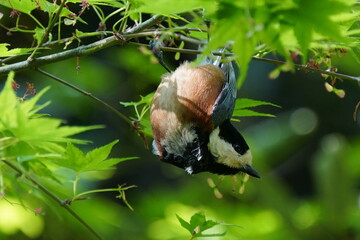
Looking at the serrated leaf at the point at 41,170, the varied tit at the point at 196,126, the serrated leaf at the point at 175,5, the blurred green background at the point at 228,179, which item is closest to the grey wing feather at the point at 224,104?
the varied tit at the point at 196,126

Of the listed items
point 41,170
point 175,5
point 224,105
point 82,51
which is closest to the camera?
point 175,5

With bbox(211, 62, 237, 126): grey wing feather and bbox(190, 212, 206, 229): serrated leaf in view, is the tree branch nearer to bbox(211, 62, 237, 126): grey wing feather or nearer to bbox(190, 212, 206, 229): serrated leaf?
bbox(190, 212, 206, 229): serrated leaf

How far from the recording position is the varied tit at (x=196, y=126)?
1817 millimetres

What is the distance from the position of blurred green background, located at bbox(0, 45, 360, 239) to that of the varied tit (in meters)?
0.42

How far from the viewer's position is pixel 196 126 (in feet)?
6.01

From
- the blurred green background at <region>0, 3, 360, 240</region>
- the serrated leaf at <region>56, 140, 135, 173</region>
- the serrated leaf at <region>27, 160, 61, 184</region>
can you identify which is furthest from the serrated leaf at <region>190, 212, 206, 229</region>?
the blurred green background at <region>0, 3, 360, 240</region>

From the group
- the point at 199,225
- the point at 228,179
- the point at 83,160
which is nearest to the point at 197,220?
the point at 199,225

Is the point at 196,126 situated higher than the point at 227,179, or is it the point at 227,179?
the point at 196,126

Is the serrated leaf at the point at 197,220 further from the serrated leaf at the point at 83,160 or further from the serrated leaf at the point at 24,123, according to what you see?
the serrated leaf at the point at 24,123

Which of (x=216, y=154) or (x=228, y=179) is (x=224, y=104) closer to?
(x=216, y=154)

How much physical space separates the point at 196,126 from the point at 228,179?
1.04 m

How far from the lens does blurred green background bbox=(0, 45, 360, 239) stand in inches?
103

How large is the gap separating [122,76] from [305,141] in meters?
1.22

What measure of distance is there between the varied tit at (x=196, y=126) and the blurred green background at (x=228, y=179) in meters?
0.42
